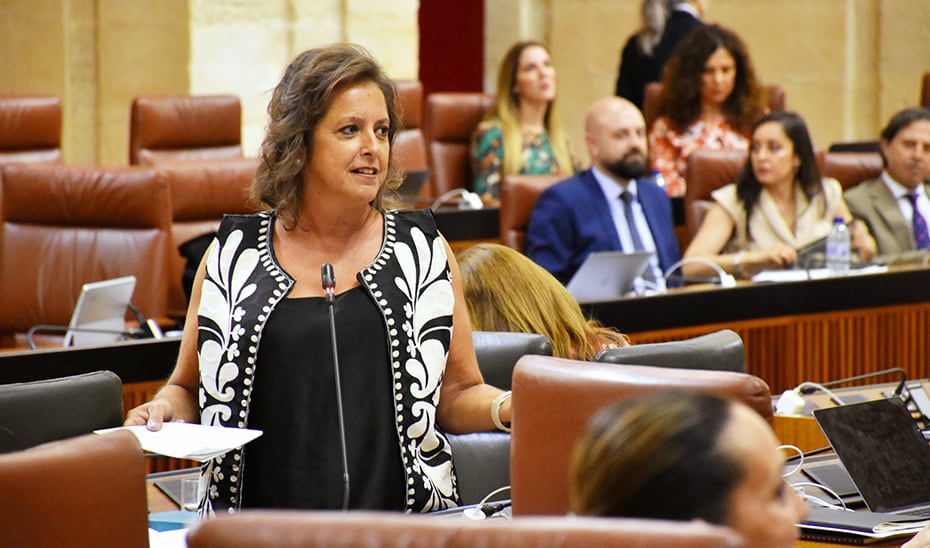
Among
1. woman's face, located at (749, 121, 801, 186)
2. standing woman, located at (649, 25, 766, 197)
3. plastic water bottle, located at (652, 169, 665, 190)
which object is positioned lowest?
plastic water bottle, located at (652, 169, 665, 190)

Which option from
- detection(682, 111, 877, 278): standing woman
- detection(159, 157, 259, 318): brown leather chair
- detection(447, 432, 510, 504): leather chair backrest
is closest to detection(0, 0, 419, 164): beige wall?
detection(159, 157, 259, 318): brown leather chair

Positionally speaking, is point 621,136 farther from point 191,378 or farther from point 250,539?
point 250,539

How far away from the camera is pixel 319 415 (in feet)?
6.30

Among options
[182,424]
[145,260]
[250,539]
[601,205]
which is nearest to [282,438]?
[182,424]

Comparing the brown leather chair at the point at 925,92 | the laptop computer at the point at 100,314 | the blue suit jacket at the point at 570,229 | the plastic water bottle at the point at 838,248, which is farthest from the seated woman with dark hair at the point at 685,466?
the brown leather chair at the point at 925,92

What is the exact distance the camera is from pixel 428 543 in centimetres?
106

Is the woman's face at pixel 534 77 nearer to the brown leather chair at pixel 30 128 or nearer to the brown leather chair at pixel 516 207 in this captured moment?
the brown leather chair at pixel 516 207

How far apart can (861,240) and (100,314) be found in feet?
9.25

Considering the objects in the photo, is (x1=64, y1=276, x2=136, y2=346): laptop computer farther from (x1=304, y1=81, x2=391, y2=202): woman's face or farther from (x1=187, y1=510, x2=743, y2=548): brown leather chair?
(x1=187, y1=510, x2=743, y2=548): brown leather chair

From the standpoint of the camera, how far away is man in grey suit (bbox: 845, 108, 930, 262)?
17.3 ft

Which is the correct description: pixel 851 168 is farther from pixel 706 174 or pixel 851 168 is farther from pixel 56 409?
pixel 56 409

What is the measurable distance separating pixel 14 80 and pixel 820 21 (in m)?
4.76

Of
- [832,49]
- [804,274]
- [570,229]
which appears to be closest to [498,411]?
A: [804,274]

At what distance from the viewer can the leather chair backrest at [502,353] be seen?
94.1 inches
